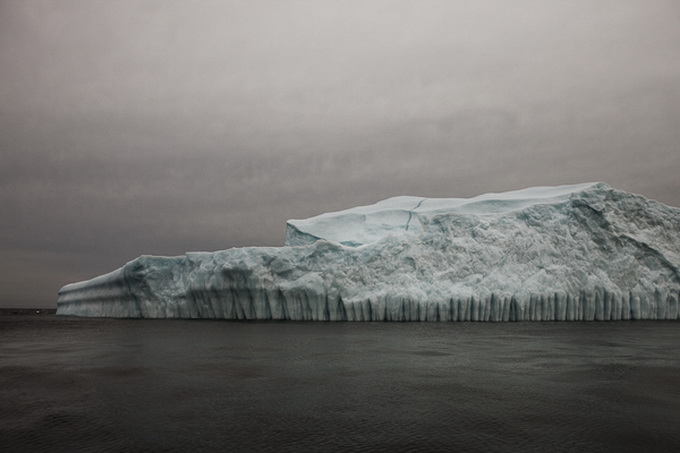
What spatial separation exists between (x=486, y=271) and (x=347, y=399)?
13.8 m

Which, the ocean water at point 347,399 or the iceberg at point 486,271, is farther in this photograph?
the iceberg at point 486,271

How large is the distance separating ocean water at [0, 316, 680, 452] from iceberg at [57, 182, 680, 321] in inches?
295

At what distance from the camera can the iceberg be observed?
1753 cm

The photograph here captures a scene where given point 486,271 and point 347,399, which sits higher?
point 486,271

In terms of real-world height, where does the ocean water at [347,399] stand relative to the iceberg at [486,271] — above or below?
below

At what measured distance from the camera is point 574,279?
17.5 metres

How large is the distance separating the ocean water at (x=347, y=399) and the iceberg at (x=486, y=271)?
7499 millimetres

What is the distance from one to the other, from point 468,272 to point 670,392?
40.9ft

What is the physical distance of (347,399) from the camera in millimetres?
5246

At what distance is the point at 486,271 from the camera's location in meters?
17.9

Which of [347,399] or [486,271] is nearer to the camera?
[347,399]

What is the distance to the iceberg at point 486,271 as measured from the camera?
17531 millimetres

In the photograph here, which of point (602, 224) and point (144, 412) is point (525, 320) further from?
point (144, 412)

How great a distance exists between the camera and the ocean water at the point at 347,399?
382cm
